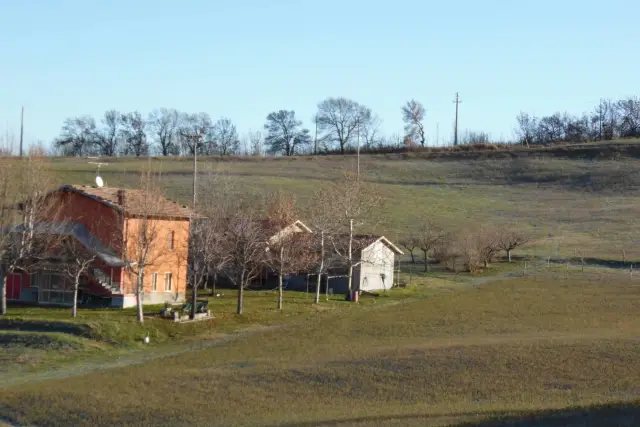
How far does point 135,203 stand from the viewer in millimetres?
43062

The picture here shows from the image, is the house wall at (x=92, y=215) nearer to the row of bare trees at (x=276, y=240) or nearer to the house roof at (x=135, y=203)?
the house roof at (x=135, y=203)

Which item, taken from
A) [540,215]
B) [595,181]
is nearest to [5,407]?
[540,215]

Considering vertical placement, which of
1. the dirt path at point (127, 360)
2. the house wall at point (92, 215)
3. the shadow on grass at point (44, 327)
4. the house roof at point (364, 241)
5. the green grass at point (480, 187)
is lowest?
the dirt path at point (127, 360)

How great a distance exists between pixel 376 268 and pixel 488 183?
183 ft

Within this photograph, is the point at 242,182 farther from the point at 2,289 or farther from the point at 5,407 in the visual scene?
the point at 5,407

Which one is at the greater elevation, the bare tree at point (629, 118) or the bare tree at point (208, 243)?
the bare tree at point (629, 118)

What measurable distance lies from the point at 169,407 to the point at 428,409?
279 inches

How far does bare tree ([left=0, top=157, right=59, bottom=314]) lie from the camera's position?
40594mm

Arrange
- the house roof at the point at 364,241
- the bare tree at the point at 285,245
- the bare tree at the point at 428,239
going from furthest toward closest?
the bare tree at the point at 428,239, the house roof at the point at 364,241, the bare tree at the point at 285,245

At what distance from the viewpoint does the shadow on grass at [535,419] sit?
691 inches

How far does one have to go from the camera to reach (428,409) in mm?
21516

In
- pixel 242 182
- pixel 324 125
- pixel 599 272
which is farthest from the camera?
pixel 324 125

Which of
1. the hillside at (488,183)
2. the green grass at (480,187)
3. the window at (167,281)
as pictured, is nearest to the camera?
the window at (167,281)

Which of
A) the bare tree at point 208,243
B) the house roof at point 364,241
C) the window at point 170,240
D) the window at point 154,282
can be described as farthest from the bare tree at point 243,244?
the house roof at point 364,241
